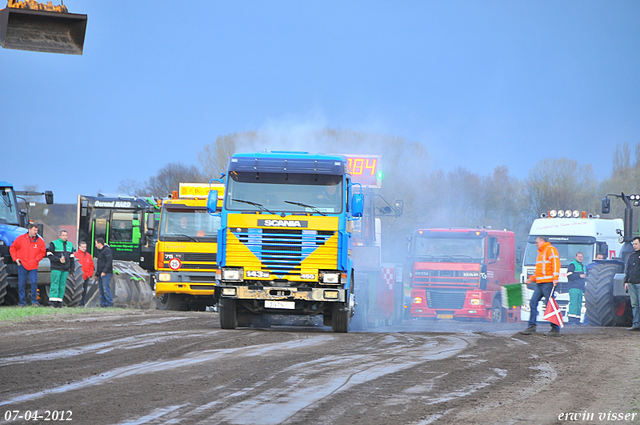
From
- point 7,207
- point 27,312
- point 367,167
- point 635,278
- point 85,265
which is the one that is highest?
point 367,167

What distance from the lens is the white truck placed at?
22859mm

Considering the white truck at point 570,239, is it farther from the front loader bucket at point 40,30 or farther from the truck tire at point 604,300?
the front loader bucket at point 40,30

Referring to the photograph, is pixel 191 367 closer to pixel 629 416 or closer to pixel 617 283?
pixel 629 416

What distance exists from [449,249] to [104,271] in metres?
10.6

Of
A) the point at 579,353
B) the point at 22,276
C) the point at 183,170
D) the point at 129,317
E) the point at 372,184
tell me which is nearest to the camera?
the point at 579,353

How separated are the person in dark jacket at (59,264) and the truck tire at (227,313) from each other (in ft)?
23.0

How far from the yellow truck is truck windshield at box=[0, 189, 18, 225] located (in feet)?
13.0

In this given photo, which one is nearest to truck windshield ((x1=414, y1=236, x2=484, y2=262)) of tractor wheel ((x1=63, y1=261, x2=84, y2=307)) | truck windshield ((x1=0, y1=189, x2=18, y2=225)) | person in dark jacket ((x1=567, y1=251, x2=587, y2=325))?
person in dark jacket ((x1=567, y1=251, x2=587, y2=325))

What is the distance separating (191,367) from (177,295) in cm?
1249

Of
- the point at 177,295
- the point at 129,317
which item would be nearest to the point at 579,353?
the point at 129,317

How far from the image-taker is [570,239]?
23094 millimetres

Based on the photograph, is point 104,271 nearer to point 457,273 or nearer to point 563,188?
point 457,273

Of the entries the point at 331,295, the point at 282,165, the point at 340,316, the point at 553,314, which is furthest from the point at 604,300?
the point at 282,165

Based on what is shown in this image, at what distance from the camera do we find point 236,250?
43.9 feet
